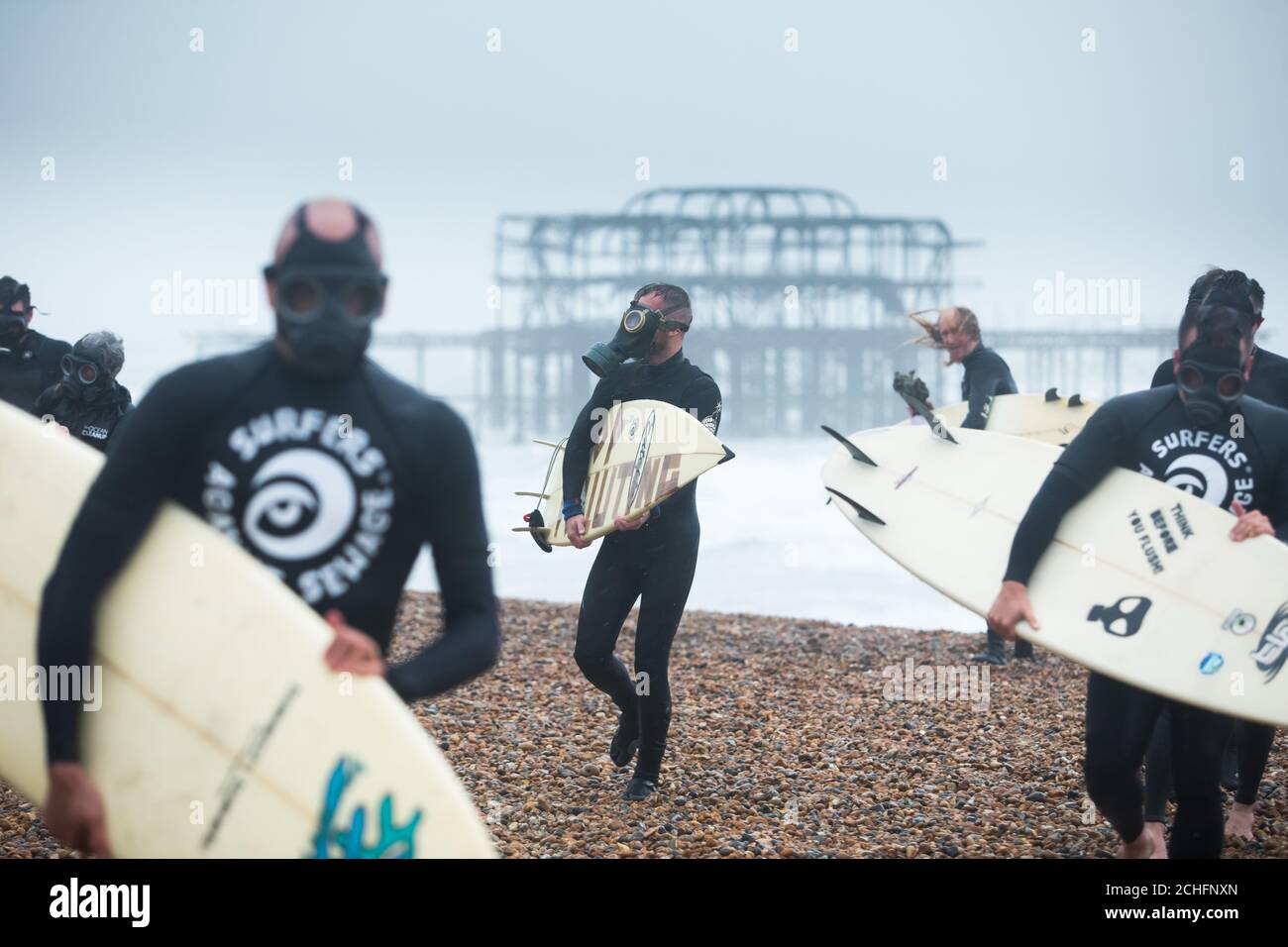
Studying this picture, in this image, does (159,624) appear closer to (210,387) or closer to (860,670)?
(210,387)

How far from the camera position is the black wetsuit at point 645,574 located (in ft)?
15.6

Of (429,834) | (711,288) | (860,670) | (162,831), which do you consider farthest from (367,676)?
(711,288)

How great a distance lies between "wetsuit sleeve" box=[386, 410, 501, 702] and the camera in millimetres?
2203

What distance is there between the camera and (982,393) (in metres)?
7.08

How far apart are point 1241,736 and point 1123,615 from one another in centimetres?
144

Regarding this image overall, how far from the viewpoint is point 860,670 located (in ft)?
25.7

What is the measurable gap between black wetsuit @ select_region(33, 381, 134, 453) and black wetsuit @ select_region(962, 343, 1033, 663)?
4511 mm

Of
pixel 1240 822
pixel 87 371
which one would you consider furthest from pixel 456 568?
pixel 87 371

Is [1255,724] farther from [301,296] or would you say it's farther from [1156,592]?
[301,296]

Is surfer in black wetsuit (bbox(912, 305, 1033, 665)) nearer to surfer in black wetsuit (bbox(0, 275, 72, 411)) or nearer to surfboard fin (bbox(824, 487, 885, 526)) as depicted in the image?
surfboard fin (bbox(824, 487, 885, 526))

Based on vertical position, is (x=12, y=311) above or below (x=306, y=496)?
above

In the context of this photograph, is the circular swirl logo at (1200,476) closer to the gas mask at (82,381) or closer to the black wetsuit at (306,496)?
the black wetsuit at (306,496)

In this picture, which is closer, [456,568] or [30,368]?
[456,568]

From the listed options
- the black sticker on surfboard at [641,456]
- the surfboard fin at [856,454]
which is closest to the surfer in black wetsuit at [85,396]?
the black sticker on surfboard at [641,456]
